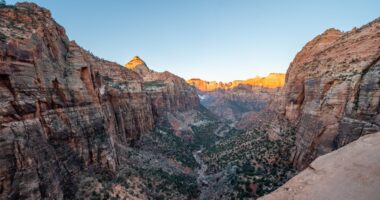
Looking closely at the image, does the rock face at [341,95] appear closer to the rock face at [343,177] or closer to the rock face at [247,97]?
the rock face at [343,177]

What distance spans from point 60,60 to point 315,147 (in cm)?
3171

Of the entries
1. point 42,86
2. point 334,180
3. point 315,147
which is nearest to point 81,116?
point 42,86

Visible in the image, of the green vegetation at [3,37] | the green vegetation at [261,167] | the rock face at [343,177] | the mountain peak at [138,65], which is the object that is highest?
the mountain peak at [138,65]

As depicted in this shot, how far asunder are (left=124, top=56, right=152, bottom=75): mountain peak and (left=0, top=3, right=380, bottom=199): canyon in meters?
56.8

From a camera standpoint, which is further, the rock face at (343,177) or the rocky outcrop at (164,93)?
the rocky outcrop at (164,93)

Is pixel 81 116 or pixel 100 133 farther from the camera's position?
pixel 100 133

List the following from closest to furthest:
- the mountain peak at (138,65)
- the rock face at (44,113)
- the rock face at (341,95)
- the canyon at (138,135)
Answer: the canyon at (138,135) → the rock face at (44,113) → the rock face at (341,95) → the mountain peak at (138,65)

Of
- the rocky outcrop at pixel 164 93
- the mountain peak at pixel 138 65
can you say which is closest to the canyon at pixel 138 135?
the rocky outcrop at pixel 164 93

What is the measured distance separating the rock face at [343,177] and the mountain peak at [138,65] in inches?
3598

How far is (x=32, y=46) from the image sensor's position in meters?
16.4

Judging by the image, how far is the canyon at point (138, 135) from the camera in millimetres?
12633

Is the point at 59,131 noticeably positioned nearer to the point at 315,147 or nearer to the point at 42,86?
the point at 42,86

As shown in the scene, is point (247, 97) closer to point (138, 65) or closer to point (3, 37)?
point (138, 65)

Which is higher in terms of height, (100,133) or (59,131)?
(59,131)
